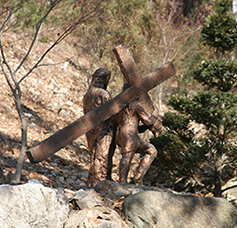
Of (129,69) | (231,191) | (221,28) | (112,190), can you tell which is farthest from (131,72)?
(231,191)

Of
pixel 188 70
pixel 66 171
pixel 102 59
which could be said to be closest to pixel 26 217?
pixel 66 171

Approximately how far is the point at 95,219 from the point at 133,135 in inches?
63.4

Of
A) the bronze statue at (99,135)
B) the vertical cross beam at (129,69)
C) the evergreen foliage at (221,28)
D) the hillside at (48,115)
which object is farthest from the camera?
the evergreen foliage at (221,28)

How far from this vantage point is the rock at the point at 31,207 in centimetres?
371

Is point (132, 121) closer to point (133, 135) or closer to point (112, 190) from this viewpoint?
point (133, 135)

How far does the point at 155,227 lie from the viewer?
413 cm

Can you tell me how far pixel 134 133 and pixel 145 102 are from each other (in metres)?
0.53

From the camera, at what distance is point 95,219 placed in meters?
4.05

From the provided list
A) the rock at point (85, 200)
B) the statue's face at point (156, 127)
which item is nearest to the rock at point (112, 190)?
the rock at point (85, 200)

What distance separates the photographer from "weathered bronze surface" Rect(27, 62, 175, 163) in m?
4.52

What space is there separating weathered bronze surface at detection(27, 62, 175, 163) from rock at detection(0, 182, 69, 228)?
64cm

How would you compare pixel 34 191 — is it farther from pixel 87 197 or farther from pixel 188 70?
pixel 188 70

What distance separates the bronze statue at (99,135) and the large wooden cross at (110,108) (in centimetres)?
28

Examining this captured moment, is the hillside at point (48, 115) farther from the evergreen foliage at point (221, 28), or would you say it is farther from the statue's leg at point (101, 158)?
the evergreen foliage at point (221, 28)
